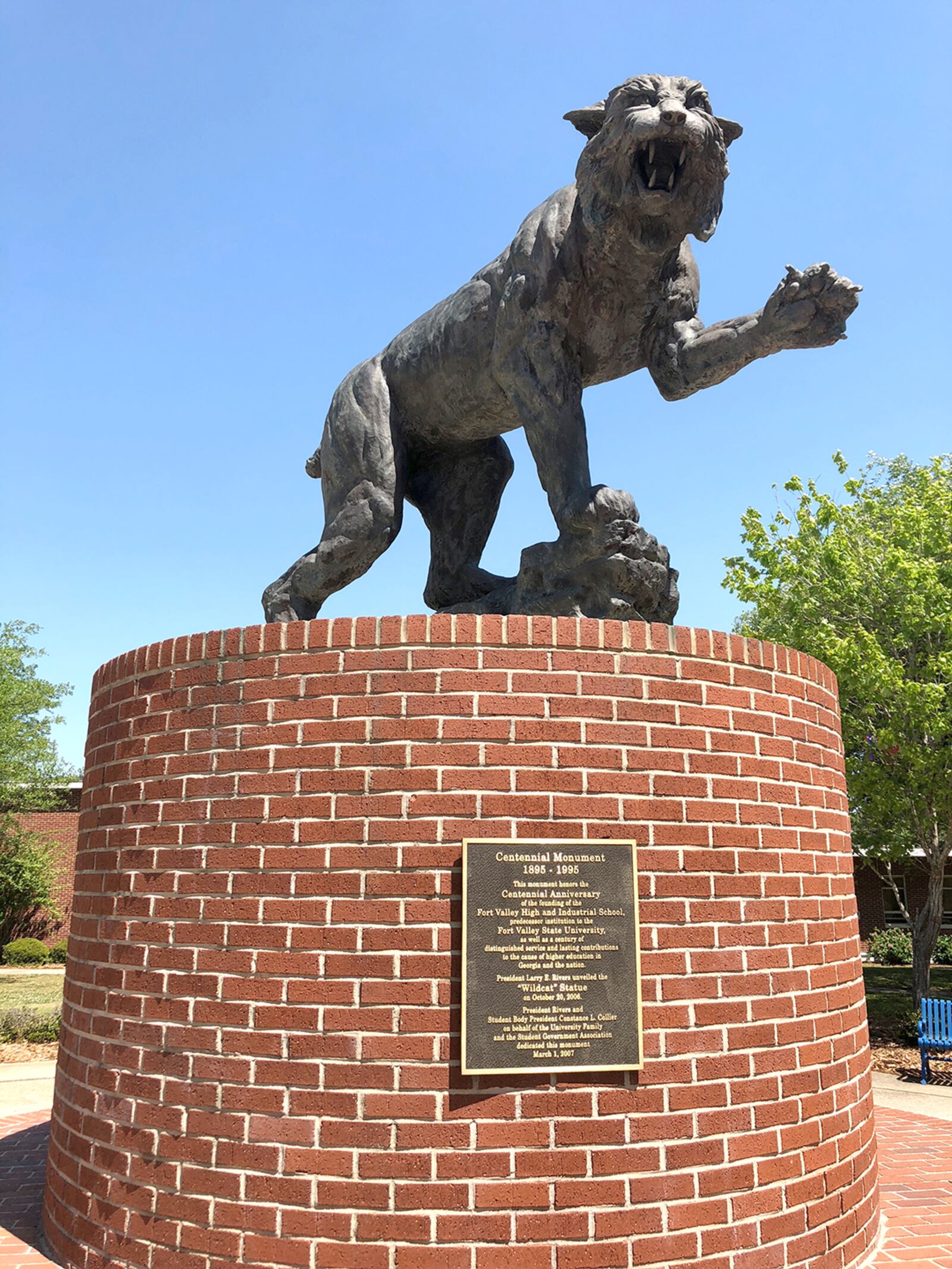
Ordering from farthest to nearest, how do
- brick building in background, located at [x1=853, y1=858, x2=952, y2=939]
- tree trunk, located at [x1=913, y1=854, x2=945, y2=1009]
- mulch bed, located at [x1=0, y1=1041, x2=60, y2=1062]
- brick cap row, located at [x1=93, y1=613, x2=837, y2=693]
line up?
1. brick building in background, located at [x1=853, y1=858, x2=952, y2=939]
2. tree trunk, located at [x1=913, y1=854, x2=945, y2=1009]
3. mulch bed, located at [x1=0, y1=1041, x2=60, y2=1062]
4. brick cap row, located at [x1=93, y1=613, x2=837, y2=693]

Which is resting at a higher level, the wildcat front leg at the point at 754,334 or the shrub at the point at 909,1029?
the wildcat front leg at the point at 754,334

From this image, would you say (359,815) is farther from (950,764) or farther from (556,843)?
(950,764)

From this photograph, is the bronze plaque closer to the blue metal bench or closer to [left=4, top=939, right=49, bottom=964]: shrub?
the blue metal bench

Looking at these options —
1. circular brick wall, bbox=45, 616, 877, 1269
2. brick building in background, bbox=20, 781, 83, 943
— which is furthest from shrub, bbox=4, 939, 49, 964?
circular brick wall, bbox=45, 616, 877, 1269

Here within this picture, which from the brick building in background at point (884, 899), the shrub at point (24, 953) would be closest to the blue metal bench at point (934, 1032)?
the brick building in background at point (884, 899)

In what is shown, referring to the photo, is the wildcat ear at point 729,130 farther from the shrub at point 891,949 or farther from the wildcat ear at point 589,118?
the shrub at point 891,949

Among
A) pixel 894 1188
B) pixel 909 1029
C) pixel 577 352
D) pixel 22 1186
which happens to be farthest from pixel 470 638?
pixel 909 1029

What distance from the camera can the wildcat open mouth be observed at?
481 centimetres

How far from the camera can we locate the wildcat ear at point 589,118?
5047 mm

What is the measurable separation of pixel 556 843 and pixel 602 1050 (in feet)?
2.51

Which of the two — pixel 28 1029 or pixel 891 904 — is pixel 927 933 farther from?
pixel 891 904

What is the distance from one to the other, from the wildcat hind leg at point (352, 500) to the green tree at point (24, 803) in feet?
77.4

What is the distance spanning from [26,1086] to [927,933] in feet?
44.3

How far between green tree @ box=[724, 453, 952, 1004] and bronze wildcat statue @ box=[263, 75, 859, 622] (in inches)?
426
